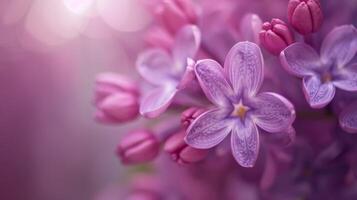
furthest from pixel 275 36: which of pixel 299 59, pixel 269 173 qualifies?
pixel 269 173

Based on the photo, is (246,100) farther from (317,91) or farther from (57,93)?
(57,93)

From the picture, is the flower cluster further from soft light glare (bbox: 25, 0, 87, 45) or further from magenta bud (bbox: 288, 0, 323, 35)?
soft light glare (bbox: 25, 0, 87, 45)

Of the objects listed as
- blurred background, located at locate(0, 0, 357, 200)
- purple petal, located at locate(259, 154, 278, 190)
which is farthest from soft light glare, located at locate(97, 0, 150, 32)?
purple petal, located at locate(259, 154, 278, 190)

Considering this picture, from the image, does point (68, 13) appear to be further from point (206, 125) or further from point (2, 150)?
point (206, 125)

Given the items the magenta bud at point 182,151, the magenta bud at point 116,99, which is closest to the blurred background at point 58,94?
the magenta bud at point 116,99

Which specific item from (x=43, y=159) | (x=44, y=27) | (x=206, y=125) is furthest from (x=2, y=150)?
(x=206, y=125)

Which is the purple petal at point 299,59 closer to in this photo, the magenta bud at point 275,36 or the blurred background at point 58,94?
the magenta bud at point 275,36
